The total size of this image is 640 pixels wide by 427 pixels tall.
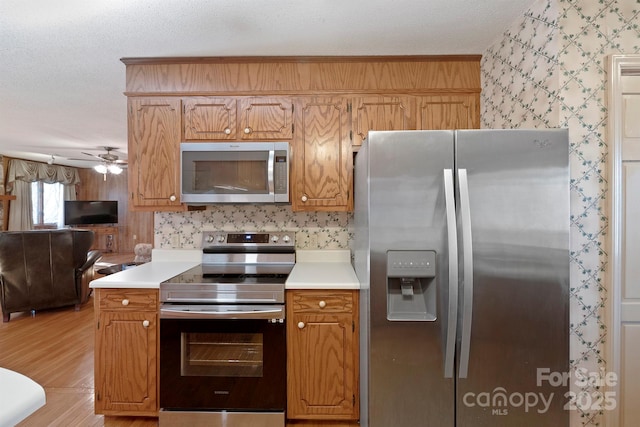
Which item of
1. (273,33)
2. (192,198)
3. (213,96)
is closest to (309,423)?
(192,198)

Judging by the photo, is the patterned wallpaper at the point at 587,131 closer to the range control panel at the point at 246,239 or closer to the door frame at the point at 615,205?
the door frame at the point at 615,205

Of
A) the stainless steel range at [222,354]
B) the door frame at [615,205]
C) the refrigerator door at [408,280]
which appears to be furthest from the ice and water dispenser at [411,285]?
the door frame at [615,205]

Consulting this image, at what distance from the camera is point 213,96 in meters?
2.18

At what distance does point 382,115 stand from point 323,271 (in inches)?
45.2

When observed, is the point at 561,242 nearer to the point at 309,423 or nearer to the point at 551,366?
the point at 551,366

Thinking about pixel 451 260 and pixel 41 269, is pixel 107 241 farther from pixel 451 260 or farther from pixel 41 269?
pixel 451 260

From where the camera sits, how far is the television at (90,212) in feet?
25.5

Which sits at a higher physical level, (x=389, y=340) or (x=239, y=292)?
(x=239, y=292)

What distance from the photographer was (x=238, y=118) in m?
2.17

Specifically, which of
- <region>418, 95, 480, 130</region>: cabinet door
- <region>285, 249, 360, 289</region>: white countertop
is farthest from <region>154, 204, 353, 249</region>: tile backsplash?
<region>418, 95, 480, 130</region>: cabinet door

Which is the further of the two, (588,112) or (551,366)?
(588,112)

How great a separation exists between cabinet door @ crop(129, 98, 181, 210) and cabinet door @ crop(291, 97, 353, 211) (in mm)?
846

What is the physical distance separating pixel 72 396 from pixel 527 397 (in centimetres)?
285

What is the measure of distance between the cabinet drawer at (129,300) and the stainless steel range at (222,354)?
0.09 metres
